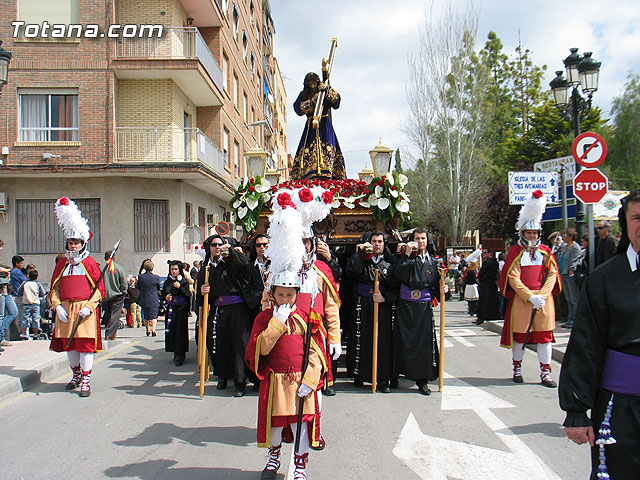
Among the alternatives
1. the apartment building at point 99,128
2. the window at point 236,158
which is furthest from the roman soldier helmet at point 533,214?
the window at point 236,158

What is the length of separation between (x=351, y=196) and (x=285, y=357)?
4951 mm

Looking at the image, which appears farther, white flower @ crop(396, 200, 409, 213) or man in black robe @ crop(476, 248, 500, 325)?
man in black robe @ crop(476, 248, 500, 325)

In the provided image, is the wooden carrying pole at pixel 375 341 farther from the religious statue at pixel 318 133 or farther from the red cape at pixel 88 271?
the red cape at pixel 88 271

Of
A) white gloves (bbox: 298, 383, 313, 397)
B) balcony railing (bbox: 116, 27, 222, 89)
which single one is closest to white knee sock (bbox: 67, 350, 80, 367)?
white gloves (bbox: 298, 383, 313, 397)

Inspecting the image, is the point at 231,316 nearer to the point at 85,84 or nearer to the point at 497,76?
the point at 85,84

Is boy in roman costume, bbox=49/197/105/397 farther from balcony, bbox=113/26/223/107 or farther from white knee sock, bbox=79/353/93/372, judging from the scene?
balcony, bbox=113/26/223/107

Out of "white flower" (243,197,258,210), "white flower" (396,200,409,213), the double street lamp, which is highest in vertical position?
the double street lamp

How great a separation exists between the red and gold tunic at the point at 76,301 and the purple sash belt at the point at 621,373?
6.22 metres

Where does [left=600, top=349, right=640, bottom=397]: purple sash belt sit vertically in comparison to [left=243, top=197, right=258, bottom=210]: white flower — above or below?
below

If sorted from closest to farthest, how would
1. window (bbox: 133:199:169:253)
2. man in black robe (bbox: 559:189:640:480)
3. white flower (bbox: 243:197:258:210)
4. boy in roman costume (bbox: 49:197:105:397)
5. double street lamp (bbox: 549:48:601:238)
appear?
man in black robe (bbox: 559:189:640:480) < boy in roman costume (bbox: 49:197:105:397) < white flower (bbox: 243:197:258:210) < double street lamp (bbox: 549:48:601:238) < window (bbox: 133:199:169:253)

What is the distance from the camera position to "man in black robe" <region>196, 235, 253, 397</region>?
710cm

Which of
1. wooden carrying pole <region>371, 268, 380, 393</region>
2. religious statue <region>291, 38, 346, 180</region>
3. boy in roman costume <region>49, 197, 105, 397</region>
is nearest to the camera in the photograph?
wooden carrying pole <region>371, 268, 380, 393</region>

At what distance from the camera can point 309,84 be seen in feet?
32.8

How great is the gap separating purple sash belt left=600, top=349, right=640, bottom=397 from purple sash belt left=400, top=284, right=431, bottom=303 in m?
4.12
